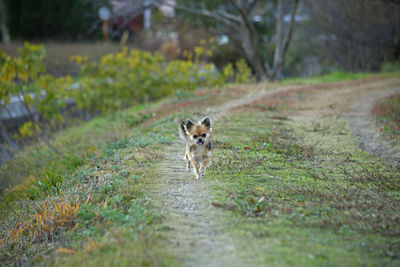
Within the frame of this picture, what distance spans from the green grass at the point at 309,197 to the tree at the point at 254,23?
15.5m

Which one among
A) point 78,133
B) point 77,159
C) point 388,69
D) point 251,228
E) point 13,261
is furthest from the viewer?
point 388,69

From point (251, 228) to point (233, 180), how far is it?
184cm

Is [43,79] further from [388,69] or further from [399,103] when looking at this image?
[388,69]

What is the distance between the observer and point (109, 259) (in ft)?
14.7

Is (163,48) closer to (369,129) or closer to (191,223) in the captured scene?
(369,129)

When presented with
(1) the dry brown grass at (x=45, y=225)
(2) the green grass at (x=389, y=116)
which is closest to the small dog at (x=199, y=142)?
(1) the dry brown grass at (x=45, y=225)

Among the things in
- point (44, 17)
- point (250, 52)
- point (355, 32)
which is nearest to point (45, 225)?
point (250, 52)

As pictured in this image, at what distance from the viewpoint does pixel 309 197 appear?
5.98 metres

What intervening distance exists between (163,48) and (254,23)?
8.94m

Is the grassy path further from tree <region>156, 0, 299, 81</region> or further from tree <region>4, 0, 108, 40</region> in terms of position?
tree <region>4, 0, 108, 40</region>

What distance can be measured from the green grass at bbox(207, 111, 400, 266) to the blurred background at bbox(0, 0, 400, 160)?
877 centimetres

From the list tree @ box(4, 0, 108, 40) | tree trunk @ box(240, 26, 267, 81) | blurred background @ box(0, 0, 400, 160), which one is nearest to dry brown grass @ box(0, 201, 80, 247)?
blurred background @ box(0, 0, 400, 160)

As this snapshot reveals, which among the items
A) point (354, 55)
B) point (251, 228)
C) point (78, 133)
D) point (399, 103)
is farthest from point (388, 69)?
point (251, 228)

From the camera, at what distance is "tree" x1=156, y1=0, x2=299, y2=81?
24344 millimetres
